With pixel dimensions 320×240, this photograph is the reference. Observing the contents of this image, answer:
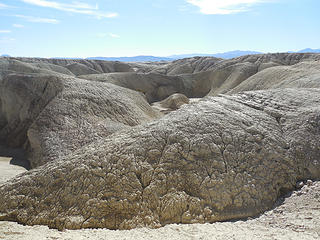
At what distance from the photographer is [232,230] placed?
9.91ft

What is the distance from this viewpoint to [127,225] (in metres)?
3.30

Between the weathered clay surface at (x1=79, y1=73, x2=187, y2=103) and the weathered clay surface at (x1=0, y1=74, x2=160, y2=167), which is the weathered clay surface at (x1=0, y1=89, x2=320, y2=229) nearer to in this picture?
the weathered clay surface at (x1=0, y1=74, x2=160, y2=167)

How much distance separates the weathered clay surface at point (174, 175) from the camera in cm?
343

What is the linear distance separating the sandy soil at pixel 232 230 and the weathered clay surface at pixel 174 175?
0.16 meters

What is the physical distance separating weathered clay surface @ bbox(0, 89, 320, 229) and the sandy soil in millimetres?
160

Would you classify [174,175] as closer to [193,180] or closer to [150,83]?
[193,180]

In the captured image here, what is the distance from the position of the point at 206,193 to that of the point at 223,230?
1.93 ft

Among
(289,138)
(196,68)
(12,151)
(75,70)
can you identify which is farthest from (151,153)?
(196,68)

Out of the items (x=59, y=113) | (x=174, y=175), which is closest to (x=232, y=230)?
(x=174, y=175)

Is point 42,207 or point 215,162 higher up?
point 215,162

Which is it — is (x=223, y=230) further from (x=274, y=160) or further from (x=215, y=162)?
(x=274, y=160)

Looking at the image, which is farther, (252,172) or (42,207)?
(252,172)

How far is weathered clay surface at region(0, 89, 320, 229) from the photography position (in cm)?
343

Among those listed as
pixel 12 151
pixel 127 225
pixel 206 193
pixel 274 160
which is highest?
pixel 274 160
